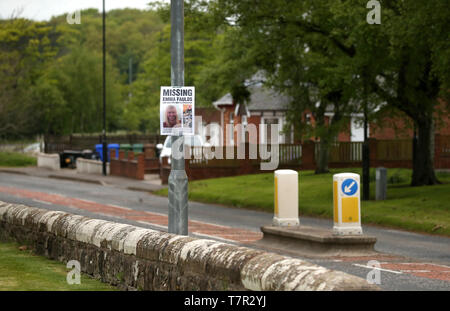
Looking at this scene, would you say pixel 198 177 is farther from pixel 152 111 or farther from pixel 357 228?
pixel 152 111

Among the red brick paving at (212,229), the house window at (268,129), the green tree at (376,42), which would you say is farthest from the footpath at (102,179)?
the house window at (268,129)

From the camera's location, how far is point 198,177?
129ft

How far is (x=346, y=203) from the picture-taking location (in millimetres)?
15945

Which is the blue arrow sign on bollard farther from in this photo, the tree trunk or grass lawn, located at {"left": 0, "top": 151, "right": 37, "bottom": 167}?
grass lawn, located at {"left": 0, "top": 151, "right": 37, "bottom": 167}

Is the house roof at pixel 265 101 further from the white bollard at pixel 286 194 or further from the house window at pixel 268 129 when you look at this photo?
the white bollard at pixel 286 194

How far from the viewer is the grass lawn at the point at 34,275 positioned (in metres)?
9.98

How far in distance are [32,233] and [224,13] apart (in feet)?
52.8

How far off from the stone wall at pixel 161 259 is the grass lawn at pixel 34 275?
0.62 ft

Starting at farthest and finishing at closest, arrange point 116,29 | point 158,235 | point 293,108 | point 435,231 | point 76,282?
point 116,29 → point 293,108 → point 435,231 → point 76,282 → point 158,235

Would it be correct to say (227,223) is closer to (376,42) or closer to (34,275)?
(376,42)

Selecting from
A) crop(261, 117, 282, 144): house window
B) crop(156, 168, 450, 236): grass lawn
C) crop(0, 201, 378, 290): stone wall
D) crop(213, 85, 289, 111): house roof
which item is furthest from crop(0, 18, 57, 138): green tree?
crop(0, 201, 378, 290): stone wall

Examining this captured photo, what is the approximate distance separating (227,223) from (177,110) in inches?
432

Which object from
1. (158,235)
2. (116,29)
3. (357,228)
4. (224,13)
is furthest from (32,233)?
(116,29)

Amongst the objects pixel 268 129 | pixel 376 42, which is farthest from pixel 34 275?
pixel 268 129
